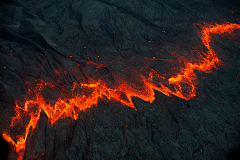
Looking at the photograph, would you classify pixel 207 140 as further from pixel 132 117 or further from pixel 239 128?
pixel 132 117

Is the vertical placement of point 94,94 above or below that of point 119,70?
below

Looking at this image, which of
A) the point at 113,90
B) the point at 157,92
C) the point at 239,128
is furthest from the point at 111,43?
the point at 239,128

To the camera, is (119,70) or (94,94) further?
(119,70)

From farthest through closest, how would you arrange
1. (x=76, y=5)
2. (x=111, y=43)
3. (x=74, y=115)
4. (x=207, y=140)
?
1. (x=76, y=5)
2. (x=111, y=43)
3. (x=74, y=115)
4. (x=207, y=140)

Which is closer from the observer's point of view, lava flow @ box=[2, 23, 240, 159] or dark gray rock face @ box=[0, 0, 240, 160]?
dark gray rock face @ box=[0, 0, 240, 160]
